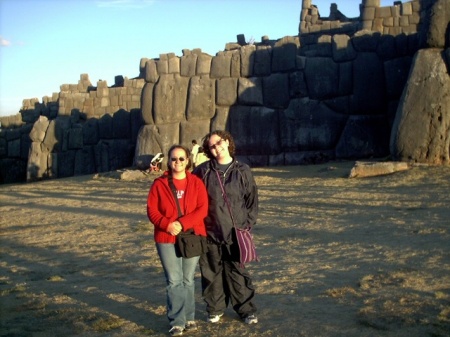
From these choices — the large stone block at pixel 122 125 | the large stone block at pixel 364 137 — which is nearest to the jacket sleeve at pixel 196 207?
the large stone block at pixel 364 137

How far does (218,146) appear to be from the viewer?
5.70 metres

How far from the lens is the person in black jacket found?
5562 mm

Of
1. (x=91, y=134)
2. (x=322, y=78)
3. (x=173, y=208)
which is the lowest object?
(x=173, y=208)

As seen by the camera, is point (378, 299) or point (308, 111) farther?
point (308, 111)

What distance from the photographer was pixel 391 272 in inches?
266

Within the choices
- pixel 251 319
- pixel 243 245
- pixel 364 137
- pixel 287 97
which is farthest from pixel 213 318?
pixel 287 97

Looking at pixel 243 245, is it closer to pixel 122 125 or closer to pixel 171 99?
pixel 171 99

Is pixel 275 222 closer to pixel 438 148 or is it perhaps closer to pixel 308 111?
pixel 438 148

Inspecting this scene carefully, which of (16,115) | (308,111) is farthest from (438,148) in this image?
(16,115)

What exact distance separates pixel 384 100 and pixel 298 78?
2395 millimetres

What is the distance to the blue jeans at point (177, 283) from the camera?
536 cm

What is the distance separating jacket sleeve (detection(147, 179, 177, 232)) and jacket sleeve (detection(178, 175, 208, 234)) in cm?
11

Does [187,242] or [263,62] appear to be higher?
[263,62]

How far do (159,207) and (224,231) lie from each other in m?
0.56
